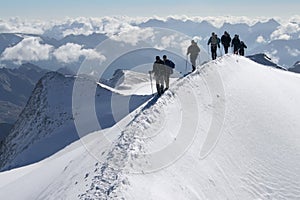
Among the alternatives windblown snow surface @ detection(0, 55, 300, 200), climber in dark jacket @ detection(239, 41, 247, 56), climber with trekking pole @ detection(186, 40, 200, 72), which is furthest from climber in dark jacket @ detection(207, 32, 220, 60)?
windblown snow surface @ detection(0, 55, 300, 200)

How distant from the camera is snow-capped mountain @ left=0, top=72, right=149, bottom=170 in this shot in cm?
3975

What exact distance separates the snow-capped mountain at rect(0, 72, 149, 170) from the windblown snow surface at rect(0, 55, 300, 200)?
29.2 ft

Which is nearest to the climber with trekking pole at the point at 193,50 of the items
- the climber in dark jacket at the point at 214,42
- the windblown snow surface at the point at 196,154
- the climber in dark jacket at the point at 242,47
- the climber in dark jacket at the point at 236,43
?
the windblown snow surface at the point at 196,154

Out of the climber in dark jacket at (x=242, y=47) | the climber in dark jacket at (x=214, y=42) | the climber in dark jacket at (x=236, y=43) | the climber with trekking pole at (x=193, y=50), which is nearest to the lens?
the climber with trekking pole at (x=193, y=50)

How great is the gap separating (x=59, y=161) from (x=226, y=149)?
13705mm

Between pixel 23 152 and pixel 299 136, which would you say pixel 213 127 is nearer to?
pixel 299 136

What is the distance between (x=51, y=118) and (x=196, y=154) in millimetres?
31392

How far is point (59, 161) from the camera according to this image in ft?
97.7

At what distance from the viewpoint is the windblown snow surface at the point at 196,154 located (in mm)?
18594

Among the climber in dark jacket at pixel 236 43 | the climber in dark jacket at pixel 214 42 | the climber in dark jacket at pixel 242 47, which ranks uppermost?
the climber in dark jacket at pixel 214 42

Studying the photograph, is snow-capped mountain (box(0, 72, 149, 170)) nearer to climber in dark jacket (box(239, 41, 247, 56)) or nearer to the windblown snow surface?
the windblown snow surface

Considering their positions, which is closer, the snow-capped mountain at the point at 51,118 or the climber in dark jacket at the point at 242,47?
the snow-capped mountain at the point at 51,118

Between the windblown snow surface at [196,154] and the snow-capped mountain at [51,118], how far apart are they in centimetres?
889

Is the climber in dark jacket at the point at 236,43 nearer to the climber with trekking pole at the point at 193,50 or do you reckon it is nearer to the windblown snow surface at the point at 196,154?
the climber with trekking pole at the point at 193,50
